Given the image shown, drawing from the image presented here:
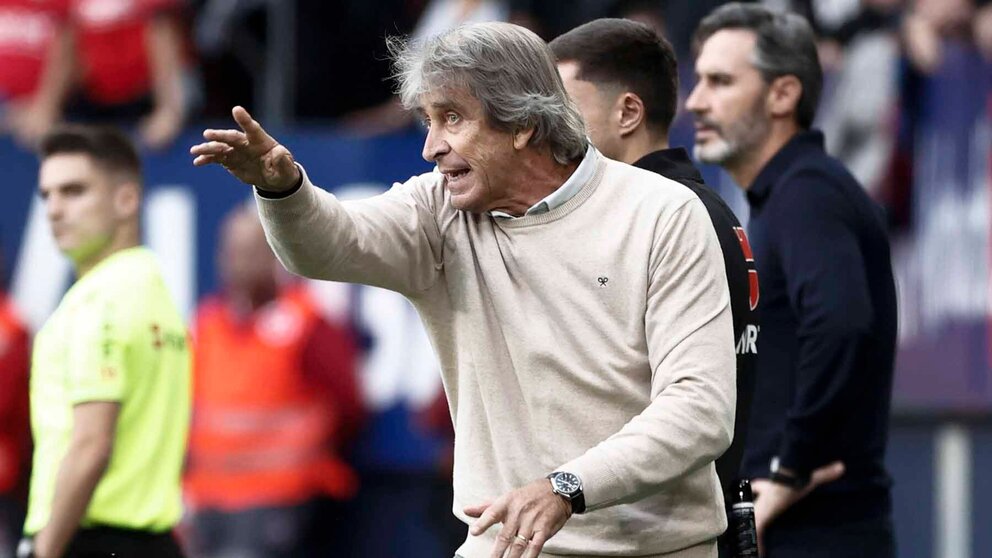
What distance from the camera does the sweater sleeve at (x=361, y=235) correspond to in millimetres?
3344

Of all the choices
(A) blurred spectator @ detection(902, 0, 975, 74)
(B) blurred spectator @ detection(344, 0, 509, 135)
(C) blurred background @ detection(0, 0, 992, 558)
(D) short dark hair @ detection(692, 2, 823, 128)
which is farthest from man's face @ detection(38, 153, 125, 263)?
(A) blurred spectator @ detection(902, 0, 975, 74)

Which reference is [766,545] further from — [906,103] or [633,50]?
[906,103]

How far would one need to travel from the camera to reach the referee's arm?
16.0 feet

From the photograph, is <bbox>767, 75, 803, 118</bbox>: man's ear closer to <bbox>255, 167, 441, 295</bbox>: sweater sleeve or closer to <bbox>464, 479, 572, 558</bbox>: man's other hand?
<bbox>255, 167, 441, 295</bbox>: sweater sleeve

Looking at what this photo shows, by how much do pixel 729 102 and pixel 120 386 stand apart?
194cm

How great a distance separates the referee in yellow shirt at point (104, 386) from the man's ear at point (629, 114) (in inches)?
65.2

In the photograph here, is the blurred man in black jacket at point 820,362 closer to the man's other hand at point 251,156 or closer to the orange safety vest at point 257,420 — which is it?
the man's other hand at point 251,156

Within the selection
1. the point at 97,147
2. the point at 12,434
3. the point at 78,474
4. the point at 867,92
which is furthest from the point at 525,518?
the point at 12,434

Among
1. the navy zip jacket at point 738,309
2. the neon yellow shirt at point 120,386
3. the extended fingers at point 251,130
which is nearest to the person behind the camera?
the extended fingers at point 251,130

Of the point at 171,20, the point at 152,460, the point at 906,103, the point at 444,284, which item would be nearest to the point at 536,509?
the point at 444,284

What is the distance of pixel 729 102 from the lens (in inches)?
203

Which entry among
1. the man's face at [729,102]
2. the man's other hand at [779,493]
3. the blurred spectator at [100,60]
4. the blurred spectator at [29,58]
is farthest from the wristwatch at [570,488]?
the blurred spectator at [29,58]

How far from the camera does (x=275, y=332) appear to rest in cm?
845

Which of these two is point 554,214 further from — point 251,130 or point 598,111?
point 598,111
